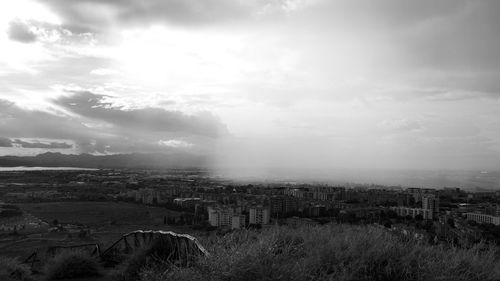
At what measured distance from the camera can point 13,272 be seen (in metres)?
6.79

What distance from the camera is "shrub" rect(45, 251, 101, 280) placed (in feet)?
22.5

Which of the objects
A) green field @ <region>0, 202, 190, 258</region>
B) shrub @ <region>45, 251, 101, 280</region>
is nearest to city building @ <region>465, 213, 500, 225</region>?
green field @ <region>0, 202, 190, 258</region>

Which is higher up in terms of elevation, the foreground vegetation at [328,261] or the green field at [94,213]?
the foreground vegetation at [328,261]

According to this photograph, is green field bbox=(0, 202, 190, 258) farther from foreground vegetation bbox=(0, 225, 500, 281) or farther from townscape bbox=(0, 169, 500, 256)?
foreground vegetation bbox=(0, 225, 500, 281)

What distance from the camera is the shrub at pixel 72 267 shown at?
684 centimetres

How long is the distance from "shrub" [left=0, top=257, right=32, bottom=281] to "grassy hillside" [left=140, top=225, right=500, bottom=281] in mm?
2865

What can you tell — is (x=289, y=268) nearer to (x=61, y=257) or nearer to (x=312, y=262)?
(x=312, y=262)

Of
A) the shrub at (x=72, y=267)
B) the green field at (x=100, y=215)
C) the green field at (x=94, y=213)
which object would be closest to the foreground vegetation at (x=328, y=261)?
the shrub at (x=72, y=267)

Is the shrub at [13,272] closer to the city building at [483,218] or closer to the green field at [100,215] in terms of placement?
the green field at [100,215]

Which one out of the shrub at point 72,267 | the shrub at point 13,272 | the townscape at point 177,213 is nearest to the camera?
the shrub at point 13,272

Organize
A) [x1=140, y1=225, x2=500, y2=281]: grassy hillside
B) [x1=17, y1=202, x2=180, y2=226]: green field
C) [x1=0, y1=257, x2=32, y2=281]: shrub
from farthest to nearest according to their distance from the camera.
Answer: [x1=17, y1=202, x2=180, y2=226]: green field → [x1=0, y1=257, x2=32, y2=281]: shrub → [x1=140, y1=225, x2=500, y2=281]: grassy hillside

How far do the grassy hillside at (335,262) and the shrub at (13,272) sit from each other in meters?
2.87

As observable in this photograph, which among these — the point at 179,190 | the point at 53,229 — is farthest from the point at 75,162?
the point at 53,229

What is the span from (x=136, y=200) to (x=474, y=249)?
36494 millimetres
